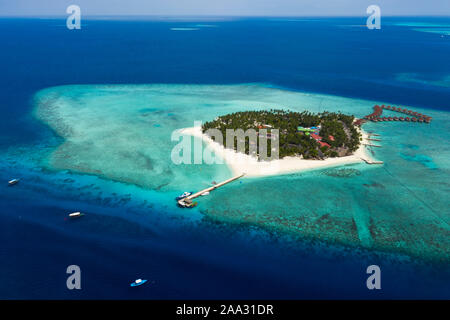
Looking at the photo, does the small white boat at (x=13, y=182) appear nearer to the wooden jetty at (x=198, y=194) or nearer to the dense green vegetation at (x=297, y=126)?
the wooden jetty at (x=198, y=194)

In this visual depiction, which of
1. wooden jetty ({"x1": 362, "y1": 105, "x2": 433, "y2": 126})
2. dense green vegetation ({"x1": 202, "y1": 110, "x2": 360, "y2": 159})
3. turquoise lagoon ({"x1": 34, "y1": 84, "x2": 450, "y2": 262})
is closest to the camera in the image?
turquoise lagoon ({"x1": 34, "y1": 84, "x2": 450, "y2": 262})

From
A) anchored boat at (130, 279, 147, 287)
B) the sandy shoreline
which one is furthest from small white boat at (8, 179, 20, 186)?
the sandy shoreline

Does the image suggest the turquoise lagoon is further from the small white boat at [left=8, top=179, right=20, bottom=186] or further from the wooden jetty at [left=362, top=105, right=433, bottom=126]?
the small white boat at [left=8, top=179, right=20, bottom=186]

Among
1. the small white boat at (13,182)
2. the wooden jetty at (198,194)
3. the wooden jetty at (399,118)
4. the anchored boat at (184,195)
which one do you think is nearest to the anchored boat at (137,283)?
the wooden jetty at (198,194)

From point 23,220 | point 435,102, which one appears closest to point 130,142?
point 23,220
